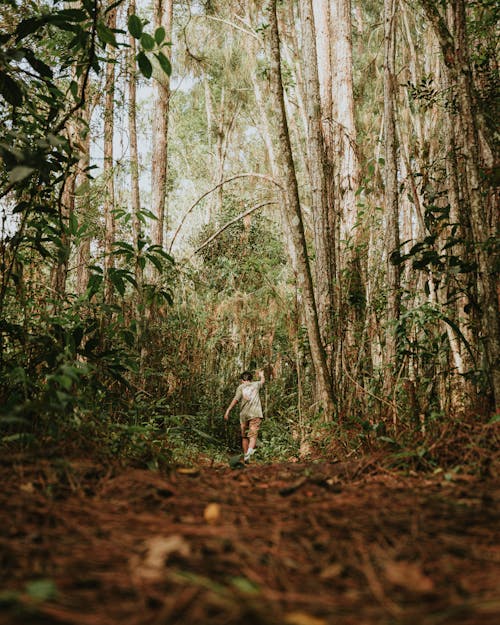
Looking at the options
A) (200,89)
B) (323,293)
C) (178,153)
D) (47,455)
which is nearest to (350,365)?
(323,293)

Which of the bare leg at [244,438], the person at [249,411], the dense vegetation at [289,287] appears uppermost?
the dense vegetation at [289,287]

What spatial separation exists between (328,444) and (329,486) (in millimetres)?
1833

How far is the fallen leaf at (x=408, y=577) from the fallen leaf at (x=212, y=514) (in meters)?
0.46

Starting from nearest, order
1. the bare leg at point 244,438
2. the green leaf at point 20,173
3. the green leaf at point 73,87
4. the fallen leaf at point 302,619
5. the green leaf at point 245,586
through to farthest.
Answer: the fallen leaf at point 302,619, the green leaf at point 245,586, the green leaf at point 20,173, the green leaf at point 73,87, the bare leg at point 244,438

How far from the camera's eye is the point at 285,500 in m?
1.64

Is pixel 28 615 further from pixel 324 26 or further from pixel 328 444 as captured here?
pixel 324 26

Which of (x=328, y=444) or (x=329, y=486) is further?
(x=328, y=444)

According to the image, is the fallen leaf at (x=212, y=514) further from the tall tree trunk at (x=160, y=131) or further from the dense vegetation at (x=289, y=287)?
the tall tree trunk at (x=160, y=131)

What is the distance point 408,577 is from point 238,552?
34 cm

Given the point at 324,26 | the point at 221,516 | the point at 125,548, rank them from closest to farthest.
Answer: the point at 125,548 → the point at 221,516 → the point at 324,26

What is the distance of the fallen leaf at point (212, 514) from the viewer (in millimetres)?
1345

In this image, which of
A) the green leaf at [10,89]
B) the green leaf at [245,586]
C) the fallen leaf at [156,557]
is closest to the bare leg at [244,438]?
the green leaf at [10,89]

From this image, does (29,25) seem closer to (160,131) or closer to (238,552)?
(238,552)

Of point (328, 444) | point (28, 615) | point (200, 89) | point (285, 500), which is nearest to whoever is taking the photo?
point (28, 615)
